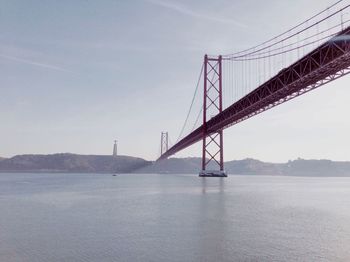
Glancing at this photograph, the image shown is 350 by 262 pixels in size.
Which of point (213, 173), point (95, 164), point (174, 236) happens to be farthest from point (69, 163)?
point (174, 236)

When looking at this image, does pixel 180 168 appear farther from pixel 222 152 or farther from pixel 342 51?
pixel 342 51

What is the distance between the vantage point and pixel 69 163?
179750 mm

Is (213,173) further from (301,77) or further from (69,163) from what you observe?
(69,163)

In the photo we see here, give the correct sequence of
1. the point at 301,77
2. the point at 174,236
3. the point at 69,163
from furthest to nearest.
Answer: the point at 69,163 < the point at 301,77 < the point at 174,236

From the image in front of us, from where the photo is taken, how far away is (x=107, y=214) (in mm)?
16625

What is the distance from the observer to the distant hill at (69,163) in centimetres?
17225

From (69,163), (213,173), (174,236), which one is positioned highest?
(69,163)

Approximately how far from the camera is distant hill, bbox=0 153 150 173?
172250 millimetres

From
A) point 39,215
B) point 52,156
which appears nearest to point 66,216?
point 39,215

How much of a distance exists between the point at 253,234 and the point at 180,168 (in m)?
160

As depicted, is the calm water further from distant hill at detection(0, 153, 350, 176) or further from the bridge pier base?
distant hill at detection(0, 153, 350, 176)

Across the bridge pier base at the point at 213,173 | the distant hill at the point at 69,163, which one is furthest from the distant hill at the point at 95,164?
the bridge pier base at the point at 213,173

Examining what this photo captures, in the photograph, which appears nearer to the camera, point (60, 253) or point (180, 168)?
point (60, 253)

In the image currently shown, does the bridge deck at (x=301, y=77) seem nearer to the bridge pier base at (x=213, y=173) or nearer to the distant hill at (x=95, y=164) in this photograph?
the bridge pier base at (x=213, y=173)
